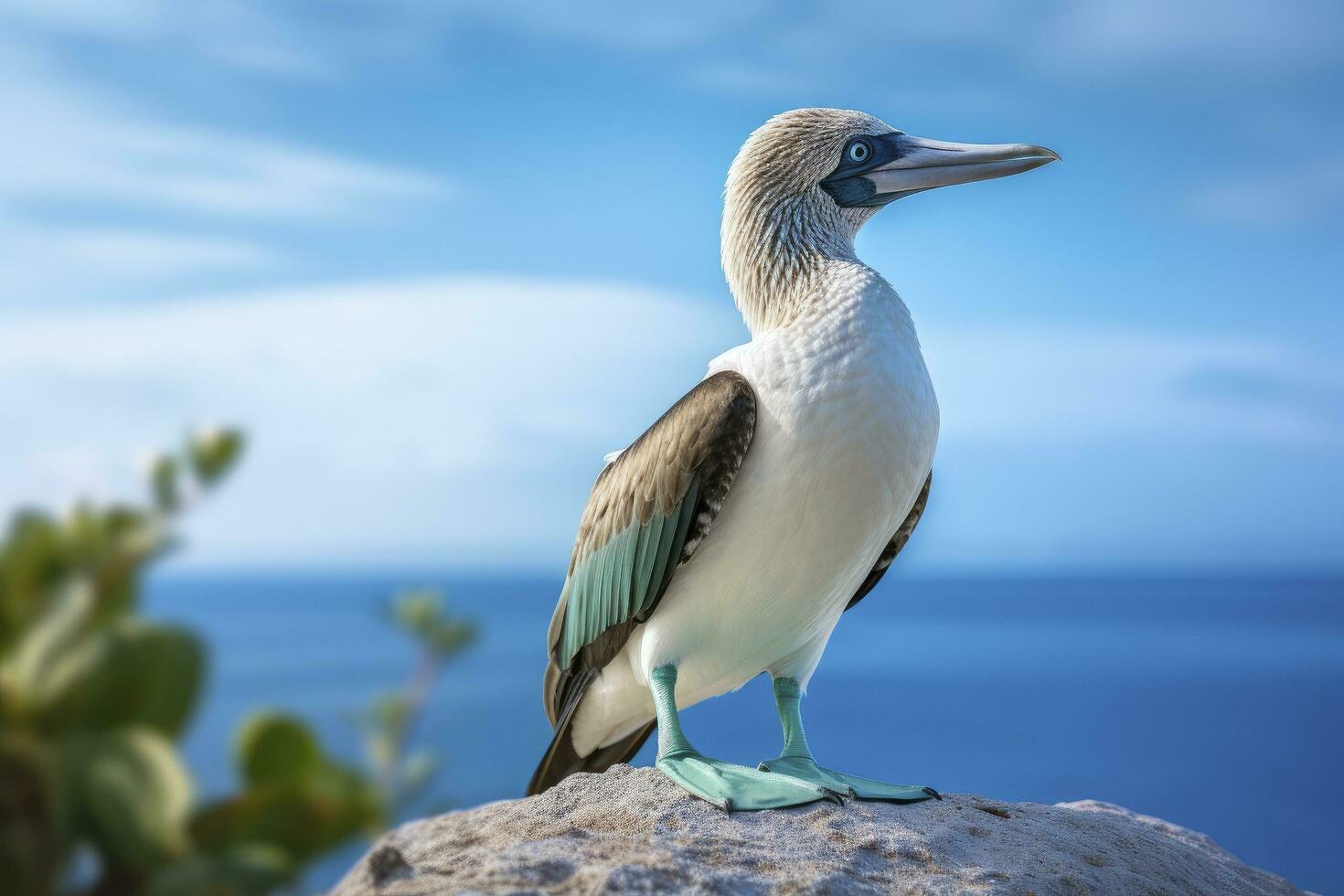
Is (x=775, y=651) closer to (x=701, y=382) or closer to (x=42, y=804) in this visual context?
(x=701, y=382)

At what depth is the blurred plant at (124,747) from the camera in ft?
3.68

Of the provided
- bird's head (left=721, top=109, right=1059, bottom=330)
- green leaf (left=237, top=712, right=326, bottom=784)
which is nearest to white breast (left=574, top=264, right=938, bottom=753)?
bird's head (left=721, top=109, right=1059, bottom=330)

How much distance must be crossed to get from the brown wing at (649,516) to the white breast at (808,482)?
0.08 meters

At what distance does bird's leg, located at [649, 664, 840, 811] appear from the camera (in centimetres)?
384

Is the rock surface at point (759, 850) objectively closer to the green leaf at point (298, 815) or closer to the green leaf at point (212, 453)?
the green leaf at point (298, 815)

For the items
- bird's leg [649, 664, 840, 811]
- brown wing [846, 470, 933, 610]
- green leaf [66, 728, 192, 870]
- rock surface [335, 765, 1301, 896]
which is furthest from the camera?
brown wing [846, 470, 933, 610]

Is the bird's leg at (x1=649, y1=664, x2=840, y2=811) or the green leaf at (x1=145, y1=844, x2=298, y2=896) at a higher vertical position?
the green leaf at (x1=145, y1=844, x2=298, y2=896)

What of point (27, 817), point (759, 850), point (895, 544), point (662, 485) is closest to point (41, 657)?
point (27, 817)

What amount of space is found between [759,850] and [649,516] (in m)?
1.24

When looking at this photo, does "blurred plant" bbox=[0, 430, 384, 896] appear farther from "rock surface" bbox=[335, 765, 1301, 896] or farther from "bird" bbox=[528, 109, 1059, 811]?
"bird" bbox=[528, 109, 1059, 811]

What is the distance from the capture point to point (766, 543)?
4031mm

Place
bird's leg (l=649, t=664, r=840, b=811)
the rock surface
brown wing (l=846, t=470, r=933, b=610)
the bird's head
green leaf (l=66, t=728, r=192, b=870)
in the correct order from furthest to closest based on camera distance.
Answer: brown wing (l=846, t=470, r=933, b=610) < the bird's head < bird's leg (l=649, t=664, r=840, b=811) < the rock surface < green leaf (l=66, t=728, r=192, b=870)

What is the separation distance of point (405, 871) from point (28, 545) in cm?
210

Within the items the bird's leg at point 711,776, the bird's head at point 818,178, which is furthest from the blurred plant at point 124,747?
the bird's head at point 818,178
